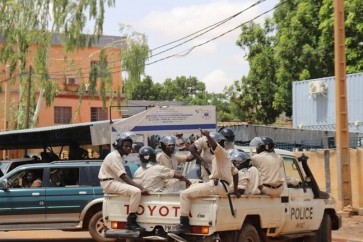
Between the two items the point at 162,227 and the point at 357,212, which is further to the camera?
the point at 357,212

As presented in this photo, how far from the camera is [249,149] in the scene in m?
11.7

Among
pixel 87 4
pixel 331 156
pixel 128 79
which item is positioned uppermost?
pixel 87 4

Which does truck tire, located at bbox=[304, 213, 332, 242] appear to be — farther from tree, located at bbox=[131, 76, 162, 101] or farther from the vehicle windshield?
tree, located at bbox=[131, 76, 162, 101]

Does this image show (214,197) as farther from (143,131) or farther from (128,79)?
(128,79)

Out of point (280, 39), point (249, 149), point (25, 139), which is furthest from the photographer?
point (280, 39)

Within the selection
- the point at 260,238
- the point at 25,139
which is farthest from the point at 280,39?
the point at 260,238

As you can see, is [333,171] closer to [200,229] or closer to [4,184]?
[4,184]

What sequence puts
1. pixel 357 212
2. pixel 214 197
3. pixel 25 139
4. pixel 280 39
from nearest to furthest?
pixel 214 197 < pixel 357 212 < pixel 25 139 < pixel 280 39

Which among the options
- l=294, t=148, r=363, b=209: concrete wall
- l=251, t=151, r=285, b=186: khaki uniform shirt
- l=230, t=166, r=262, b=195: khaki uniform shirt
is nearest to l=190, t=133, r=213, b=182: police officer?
l=230, t=166, r=262, b=195: khaki uniform shirt

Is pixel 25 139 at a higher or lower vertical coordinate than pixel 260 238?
higher

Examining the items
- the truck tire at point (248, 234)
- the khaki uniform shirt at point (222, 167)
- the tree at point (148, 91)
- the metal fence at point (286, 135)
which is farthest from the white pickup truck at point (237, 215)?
the tree at point (148, 91)

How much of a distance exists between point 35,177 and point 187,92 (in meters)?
73.6

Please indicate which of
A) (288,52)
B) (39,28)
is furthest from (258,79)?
(39,28)

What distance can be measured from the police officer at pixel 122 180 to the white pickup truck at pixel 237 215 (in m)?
0.11
